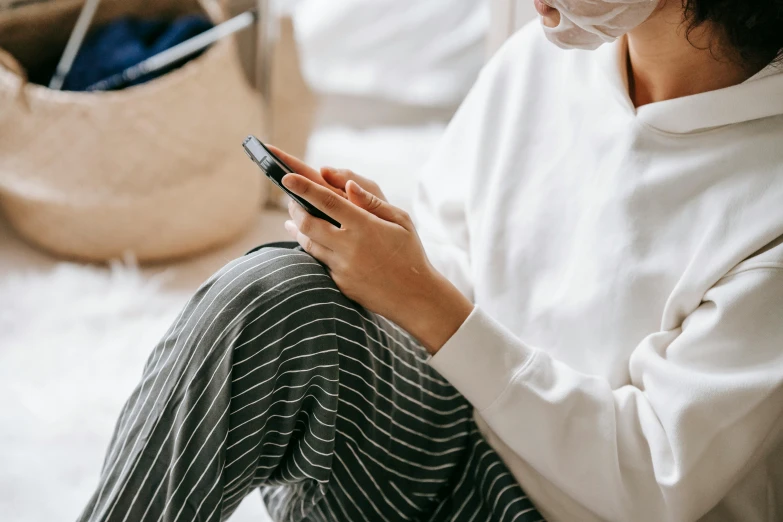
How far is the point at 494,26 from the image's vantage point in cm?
120

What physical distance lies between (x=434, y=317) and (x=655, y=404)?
19cm

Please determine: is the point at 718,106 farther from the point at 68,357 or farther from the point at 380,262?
the point at 68,357

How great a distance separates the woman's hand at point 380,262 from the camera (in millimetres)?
682

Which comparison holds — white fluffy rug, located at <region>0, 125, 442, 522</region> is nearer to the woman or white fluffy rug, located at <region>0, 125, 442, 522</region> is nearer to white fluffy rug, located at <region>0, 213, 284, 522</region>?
white fluffy rug, located at <region>0, 213, 284, 522</region>

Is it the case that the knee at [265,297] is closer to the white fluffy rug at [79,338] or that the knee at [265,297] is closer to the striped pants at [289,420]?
the striped pants at [289,420]

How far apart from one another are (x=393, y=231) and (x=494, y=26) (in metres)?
0.61

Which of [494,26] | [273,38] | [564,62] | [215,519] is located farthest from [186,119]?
[215,519]

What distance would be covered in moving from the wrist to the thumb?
6 centimetres

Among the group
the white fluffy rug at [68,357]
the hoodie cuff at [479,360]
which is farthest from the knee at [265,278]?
the white fluffy rug at [68,357]

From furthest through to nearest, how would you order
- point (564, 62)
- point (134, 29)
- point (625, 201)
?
1. point (134, 29)
2. point (564, 62)
3. point (625, 201)

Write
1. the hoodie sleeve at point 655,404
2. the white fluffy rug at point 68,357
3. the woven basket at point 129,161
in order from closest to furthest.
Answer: the hoodie sleeve at point 655,404 < the white fluffy rug at point 68,357 < the woven basket at point 129,161

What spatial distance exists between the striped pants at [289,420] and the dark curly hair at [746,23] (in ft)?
1.24

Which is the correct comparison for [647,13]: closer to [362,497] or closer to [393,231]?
[393,231]

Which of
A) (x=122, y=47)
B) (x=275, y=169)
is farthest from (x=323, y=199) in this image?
(x=122, y=47)
